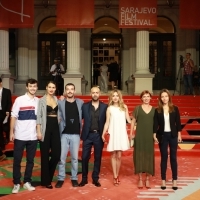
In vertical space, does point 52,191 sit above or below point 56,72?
below

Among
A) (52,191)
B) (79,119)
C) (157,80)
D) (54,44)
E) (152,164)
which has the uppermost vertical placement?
(54,44)

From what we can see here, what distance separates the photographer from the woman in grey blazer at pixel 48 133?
6.75 m

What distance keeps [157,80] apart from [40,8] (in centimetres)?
757

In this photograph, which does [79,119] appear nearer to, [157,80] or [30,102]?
[30,102]

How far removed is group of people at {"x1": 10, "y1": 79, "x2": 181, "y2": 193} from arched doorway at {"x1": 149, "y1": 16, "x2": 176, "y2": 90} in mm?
14093

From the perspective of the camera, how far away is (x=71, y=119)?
6.96m

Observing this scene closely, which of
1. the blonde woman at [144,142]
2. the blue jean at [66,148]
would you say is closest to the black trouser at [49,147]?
the blue jean at [66,148]

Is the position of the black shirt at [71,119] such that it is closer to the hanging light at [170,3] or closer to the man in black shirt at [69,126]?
the man in black shirt at [69,126]

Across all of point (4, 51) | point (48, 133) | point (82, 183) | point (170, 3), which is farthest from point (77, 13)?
point (82, 183)

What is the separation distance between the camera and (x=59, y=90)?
17953 millimetres

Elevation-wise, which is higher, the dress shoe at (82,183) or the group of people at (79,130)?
the group of people at (79,130)

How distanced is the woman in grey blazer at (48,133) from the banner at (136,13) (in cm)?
971

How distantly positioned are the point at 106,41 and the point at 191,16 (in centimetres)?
697

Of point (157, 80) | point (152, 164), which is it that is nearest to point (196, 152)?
point (152, 164)
